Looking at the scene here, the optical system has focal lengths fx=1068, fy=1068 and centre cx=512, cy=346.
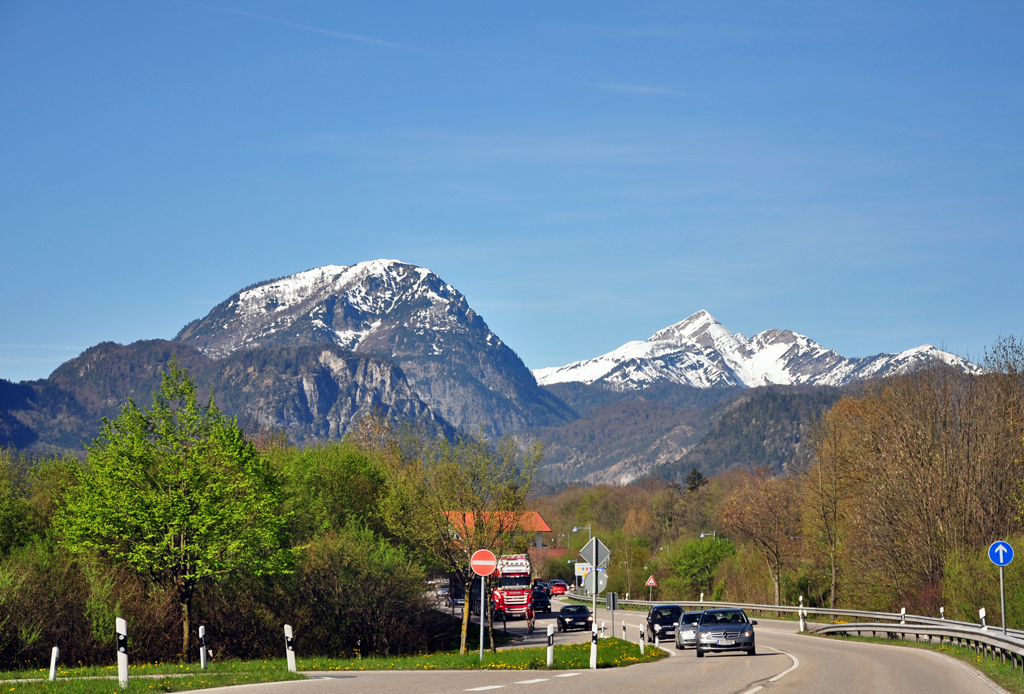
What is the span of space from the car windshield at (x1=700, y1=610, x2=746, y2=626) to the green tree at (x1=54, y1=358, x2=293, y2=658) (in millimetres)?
14085

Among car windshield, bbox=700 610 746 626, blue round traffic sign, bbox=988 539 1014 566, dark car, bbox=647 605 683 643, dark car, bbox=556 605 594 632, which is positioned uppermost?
blue round traffic sign, bbox=988 539 1014 566

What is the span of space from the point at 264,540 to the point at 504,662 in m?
11.4

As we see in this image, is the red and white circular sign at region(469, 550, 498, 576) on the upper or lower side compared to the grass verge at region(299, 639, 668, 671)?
upper

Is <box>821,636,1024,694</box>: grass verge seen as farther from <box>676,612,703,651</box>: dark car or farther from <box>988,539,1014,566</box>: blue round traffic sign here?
<box>676,612,703,651</box>: dark car

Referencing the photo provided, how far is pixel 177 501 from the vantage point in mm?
33625

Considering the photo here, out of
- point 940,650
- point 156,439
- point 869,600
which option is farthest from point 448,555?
point 869,600

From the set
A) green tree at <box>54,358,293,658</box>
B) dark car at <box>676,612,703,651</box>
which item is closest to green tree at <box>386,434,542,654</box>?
green tree at <box>54,358,293,658</box>

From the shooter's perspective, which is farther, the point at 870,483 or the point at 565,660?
the point at 870,483

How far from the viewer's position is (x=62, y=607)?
30.6 m

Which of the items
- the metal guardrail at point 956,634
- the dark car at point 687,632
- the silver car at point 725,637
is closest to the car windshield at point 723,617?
the silver car at point 725,637

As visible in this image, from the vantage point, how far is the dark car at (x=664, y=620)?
152 feet

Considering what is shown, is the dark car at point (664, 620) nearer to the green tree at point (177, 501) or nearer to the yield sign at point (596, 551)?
the green tree at point (177, 501)

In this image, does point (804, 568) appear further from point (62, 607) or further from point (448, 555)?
point (62, 607)

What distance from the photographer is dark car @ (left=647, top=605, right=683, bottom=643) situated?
46.4m
